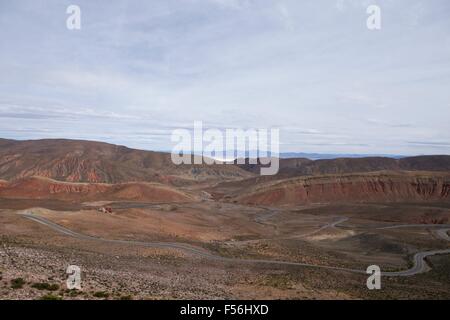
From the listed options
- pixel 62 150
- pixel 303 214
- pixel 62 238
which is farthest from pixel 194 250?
pixel 62 150

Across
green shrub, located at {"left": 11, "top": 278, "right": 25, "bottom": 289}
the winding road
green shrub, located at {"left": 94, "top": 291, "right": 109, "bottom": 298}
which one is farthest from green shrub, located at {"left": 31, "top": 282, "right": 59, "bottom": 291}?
the winding road

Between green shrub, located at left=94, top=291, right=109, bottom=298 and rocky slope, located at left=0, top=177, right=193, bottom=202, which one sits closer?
green shrub, located at left=94, top=291, right=109, bottom=298

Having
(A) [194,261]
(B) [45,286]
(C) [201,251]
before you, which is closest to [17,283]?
(B) [45,286]

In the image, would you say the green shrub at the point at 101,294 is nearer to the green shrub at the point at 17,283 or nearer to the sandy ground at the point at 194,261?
the sandy ground at the point at 194,261

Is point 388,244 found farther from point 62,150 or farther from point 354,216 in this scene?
point 62,150

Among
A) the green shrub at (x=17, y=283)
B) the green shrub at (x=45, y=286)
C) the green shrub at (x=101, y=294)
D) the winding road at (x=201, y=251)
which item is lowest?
the winding road at (x=201, y=251)

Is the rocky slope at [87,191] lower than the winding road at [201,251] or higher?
higher

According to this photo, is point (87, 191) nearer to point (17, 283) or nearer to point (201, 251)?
point (201, 251)

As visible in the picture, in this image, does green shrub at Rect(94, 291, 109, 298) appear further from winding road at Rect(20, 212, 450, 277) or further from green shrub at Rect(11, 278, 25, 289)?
winding road at Rect(20, 212, 450, 277)

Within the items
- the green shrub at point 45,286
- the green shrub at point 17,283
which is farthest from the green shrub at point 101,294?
the green shrub at point 17,283
